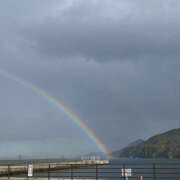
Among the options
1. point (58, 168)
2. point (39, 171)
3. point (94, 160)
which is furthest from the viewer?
point (94, 160)

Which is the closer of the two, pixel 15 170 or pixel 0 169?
pixel 0 169

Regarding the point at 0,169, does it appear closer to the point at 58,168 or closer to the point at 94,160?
the point at 58,168

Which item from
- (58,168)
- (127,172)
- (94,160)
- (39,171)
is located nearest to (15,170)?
(39,171)

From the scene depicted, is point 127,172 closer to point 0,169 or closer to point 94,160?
point 0,169

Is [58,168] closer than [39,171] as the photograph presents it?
No

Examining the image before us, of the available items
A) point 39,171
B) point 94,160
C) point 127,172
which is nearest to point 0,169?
point 39,171

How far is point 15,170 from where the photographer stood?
282 feet

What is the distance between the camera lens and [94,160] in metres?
166

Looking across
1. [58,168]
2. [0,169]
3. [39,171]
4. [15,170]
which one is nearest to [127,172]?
[0,169]

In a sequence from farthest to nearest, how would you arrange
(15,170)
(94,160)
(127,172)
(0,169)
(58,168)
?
(94,160) → (58,168) → (15,170) → (0,169) → (127,172)

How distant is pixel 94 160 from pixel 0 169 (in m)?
96.2

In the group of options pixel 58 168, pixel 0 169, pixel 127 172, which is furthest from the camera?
pixel 58 168

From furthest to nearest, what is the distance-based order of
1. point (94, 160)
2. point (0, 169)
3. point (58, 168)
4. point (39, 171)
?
point (94, 160) → point (58, 168) → point (39, 171) → point (0, 169)

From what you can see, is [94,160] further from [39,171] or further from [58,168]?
[39,171]
